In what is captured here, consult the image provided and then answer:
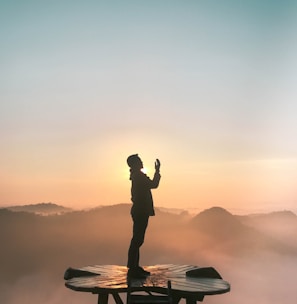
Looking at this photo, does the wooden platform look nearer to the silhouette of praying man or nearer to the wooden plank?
the wooden plank

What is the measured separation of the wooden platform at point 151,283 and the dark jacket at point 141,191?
5.61 feet

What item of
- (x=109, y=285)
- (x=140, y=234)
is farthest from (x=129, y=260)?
(x=109, y=285)

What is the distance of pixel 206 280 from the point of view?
1279cm

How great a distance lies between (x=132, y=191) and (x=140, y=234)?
1.17 m

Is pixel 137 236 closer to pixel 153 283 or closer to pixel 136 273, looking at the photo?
pixel 136 273

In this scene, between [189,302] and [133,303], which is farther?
[189,302]

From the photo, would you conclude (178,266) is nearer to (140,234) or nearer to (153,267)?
(153,267)

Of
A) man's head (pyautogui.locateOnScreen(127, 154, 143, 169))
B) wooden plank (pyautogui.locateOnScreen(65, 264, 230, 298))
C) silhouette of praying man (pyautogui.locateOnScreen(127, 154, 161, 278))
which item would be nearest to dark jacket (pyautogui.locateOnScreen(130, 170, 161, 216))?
silhouette of praying man (pyautogui.locateOnScreen(127, 154, 161, 278))

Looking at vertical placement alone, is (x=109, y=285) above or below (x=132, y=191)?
below

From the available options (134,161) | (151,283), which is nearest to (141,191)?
(134,161)

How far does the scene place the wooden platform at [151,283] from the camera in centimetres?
1141

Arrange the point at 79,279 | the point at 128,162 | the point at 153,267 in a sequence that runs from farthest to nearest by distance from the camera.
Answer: the point at 153,267 → the point at 128,162 → the point at 79,279

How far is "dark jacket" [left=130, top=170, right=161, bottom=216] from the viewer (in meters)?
13.4

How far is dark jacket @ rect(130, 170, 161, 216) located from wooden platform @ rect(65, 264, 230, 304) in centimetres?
171
